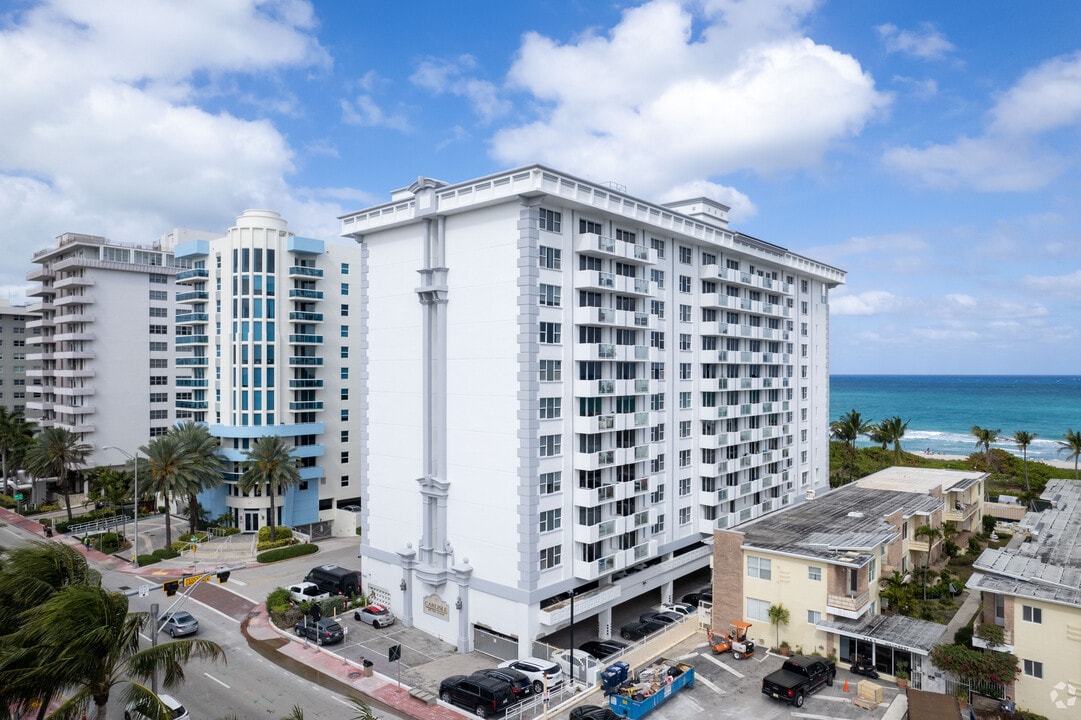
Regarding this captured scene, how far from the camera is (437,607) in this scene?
4366cm

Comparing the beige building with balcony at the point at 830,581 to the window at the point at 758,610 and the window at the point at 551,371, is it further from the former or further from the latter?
the window at the point at 551,371

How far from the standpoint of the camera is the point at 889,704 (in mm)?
34000

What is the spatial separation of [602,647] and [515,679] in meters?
7.43

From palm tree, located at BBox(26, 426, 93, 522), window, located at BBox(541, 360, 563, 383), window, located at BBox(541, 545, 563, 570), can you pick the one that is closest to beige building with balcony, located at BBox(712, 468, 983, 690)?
window, located at BBox(541, 545, 563, 570)

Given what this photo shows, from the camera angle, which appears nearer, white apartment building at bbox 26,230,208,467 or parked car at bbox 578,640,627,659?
parked car at bbox 578,640,627,659

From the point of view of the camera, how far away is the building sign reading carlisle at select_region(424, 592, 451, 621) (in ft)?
141

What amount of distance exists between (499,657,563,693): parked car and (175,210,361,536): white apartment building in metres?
37.4

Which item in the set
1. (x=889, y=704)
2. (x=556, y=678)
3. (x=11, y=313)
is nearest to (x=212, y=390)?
(x=556, y=678)

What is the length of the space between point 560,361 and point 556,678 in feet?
57.8

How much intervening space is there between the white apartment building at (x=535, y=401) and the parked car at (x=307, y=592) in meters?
4.12

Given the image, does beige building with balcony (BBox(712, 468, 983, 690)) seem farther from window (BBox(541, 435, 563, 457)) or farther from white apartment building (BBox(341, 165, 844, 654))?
window (BBox(541, 435, 563, 457))

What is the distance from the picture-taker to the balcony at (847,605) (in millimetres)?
38594

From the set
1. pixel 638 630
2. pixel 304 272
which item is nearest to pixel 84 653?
pixel 638 630

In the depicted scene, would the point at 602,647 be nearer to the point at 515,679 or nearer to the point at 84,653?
the point at 515,679
